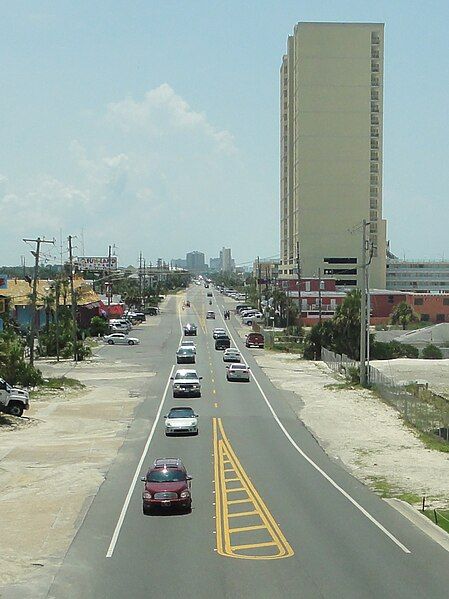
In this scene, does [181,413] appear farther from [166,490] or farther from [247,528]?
[247,528]

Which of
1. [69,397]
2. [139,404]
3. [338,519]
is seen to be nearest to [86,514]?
[338,519]

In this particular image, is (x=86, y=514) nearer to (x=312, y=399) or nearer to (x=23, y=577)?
(x=23, y=577)

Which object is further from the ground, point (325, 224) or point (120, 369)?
point (325, 224)

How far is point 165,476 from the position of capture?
27750 mm

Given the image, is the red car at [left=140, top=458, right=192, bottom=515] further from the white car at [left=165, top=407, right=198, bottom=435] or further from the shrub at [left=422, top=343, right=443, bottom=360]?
the shrub at [left=422, top=343, right=443, bottom=360]

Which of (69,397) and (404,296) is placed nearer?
(69,397)

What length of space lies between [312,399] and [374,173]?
387ft

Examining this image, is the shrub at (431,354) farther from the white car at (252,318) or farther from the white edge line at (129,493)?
the white car at (252,318)

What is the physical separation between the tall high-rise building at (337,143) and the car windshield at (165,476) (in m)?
141

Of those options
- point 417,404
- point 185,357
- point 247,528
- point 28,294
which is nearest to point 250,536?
point 247,528

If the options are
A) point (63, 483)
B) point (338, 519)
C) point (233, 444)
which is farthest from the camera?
point (233, 444)

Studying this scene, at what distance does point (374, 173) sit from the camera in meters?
172

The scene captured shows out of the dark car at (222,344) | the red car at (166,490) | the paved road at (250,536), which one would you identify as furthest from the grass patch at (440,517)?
the dark car at (222,344)

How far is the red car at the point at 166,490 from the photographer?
2714cm
